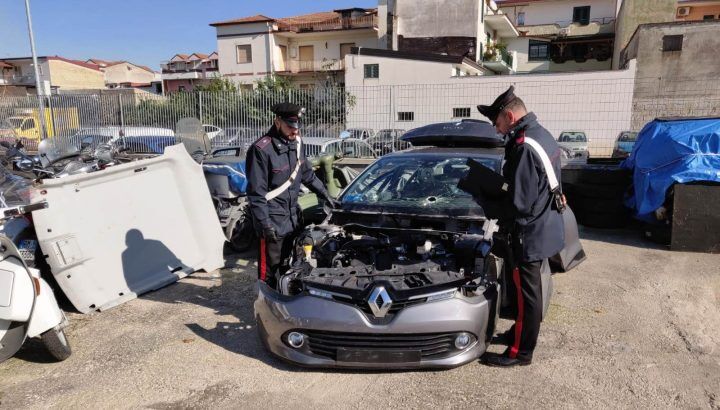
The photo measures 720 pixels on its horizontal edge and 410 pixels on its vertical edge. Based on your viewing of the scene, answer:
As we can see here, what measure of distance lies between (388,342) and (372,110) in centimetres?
962

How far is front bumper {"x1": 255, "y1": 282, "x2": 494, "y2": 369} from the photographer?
322 cm

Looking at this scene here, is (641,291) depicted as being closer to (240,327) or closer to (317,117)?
(240,327)

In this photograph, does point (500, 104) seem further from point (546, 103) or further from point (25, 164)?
point (546, 103)

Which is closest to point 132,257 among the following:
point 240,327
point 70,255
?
point 70,255

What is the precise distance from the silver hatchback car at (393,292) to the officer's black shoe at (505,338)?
0.61ft

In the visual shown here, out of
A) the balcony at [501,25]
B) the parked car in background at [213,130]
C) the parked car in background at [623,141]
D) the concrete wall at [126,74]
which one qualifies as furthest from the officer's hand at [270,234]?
the concrete wall at [126,74]

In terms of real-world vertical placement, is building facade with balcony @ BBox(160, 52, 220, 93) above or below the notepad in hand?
above

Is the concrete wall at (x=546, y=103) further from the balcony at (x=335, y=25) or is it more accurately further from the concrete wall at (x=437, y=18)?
the balcony at (x=335, y=25)

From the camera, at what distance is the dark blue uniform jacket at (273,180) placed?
4.25 metres

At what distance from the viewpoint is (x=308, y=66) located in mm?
41188

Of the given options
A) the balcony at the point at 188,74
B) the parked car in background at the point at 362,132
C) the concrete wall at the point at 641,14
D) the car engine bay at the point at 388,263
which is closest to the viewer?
the car engine bay at the point at 388,263

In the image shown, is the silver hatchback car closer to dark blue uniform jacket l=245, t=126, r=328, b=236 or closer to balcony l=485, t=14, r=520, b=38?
dark blue uniform jacket l=245, t=126, r=328, b=236

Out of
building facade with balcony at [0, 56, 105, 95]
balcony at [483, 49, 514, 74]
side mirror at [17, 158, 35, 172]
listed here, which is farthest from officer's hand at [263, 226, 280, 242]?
building facade with balcony at [0, 56, 105, 95]

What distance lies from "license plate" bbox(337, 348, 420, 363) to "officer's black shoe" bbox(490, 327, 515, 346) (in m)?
0.75
